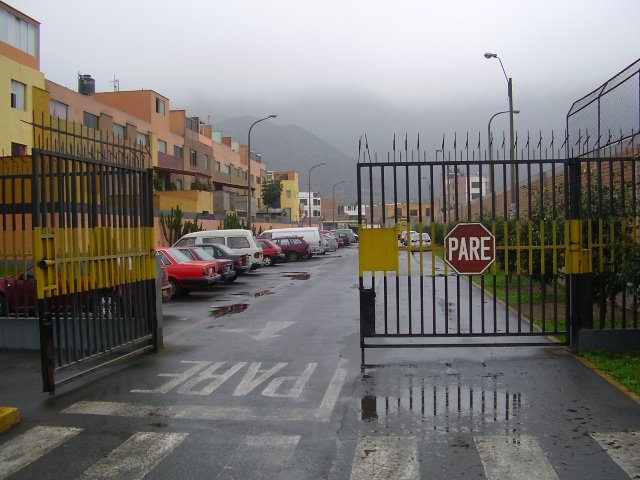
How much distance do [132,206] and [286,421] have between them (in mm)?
4309

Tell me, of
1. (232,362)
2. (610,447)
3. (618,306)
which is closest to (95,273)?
(232,362)

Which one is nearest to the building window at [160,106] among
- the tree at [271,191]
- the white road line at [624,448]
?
the tree at [271,191]

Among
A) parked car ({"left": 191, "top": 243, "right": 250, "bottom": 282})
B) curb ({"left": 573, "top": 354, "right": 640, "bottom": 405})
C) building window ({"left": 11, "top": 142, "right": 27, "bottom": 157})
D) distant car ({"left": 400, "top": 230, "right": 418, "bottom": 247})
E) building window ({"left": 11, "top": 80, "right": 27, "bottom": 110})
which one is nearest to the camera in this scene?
curb ({"left": 573, "top": 354, "right": 640, "bottom": 405})

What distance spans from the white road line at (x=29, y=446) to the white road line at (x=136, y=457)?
23.5 inches

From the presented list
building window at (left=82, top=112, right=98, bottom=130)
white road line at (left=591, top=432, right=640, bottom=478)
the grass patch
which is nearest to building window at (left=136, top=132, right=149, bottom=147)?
building window at (left=82, top=112, right=98, bottom=130)

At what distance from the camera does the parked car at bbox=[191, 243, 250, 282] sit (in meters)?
22.7

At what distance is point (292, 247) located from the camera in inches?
1535

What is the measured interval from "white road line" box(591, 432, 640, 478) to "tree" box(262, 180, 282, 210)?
280 feet

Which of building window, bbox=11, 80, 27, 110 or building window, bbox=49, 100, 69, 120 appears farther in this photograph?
building window, bbox=49, 100, 69, 120

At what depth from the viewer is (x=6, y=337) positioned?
10.1 meters

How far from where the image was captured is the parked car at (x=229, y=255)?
895 inches

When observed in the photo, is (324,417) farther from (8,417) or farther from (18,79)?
(18,79)

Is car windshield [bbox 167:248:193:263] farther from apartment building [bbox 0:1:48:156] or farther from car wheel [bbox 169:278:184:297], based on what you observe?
apartment building [bbox 0:1:48:156]

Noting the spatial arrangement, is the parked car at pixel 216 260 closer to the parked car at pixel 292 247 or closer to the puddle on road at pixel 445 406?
the puddle on road at pixel 445 406
